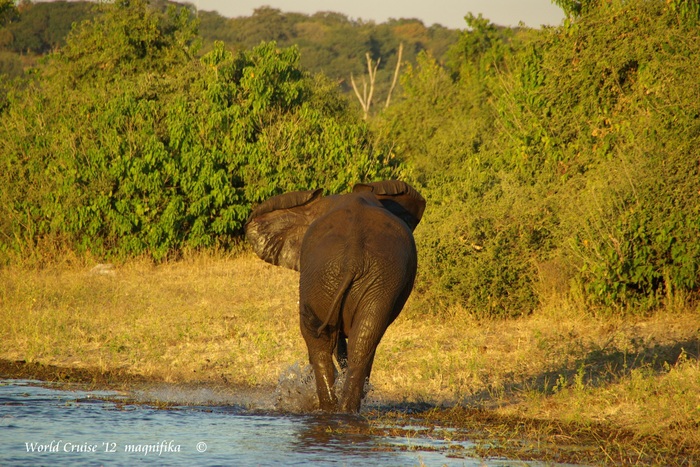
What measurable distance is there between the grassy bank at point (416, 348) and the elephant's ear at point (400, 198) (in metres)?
1.67

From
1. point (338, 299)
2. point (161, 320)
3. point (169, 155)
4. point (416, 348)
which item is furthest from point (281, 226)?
point (169, 155)

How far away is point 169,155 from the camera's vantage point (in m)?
18.3

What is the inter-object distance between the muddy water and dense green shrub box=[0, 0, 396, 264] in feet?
32.1

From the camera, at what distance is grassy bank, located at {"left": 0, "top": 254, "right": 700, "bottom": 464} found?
781 centimetres

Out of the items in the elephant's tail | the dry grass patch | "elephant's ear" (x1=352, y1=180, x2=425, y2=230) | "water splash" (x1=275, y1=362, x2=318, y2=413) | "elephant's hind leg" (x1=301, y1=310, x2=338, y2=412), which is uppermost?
"elephant's ear" (x1=352, y1=180, x2=425, y2=230)

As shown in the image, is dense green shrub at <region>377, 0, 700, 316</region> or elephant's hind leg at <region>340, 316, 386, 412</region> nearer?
elephant's hind leg at <region>340, 316, 386, 412</region>

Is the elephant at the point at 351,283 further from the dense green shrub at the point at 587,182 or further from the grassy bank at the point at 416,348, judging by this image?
the dense green shrub at the point at 587,182

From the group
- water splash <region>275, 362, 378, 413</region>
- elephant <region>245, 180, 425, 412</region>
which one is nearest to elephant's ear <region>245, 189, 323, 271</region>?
elephant <region>245, 180, 425, 412</region>

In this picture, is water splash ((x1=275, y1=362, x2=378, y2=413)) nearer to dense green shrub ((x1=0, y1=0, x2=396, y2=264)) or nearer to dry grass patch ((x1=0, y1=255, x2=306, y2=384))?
dry grass patch ((x1=0, y1=255, x2=306, y2=384))

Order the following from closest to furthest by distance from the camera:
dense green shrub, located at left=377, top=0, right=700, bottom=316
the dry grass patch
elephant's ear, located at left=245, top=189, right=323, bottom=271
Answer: elephant's ear, located at left=245, top=189, right=323, bottom=271, the dry grass patch, dense green shrub, located at left=377, top=0, right=700, bottom=316

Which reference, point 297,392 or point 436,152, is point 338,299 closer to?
point 297,392

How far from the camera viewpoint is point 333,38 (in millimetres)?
78812

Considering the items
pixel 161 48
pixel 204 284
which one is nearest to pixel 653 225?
pixel 204 284

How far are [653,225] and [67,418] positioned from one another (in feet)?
24.3
